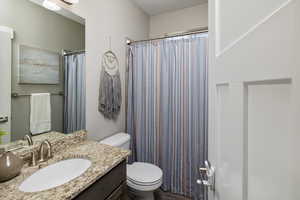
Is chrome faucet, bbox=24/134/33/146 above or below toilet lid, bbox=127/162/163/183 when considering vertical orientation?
above

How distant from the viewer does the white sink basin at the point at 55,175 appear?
839 millimetres

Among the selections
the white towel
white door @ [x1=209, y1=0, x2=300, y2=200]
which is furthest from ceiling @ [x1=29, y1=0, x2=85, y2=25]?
white door @ [x1=209, y1=0, x2=300, y2=200]

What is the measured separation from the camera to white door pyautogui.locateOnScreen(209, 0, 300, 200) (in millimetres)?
215

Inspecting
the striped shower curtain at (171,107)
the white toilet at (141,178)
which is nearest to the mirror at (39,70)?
the white toilet at (141,178)

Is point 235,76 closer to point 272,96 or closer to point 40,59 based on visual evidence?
point 272,96

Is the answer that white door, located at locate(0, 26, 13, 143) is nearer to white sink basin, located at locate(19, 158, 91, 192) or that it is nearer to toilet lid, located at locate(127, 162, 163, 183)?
white sink basin, located at locate(19, 158, 91, 192)

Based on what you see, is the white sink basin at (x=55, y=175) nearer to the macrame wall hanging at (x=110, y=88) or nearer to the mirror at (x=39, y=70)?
the mirror at (x=39, y=70)

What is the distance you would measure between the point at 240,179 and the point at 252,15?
0.40 metres

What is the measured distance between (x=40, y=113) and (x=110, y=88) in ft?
2.44

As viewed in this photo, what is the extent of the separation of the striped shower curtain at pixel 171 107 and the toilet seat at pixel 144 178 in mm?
333

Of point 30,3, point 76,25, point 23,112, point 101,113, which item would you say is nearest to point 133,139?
point 101,113

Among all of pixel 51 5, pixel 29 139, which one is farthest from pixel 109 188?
pixel 51 5

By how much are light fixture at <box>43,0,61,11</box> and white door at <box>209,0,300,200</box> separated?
50.7 inches

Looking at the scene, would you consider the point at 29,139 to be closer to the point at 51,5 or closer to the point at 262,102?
the point at 51,5
